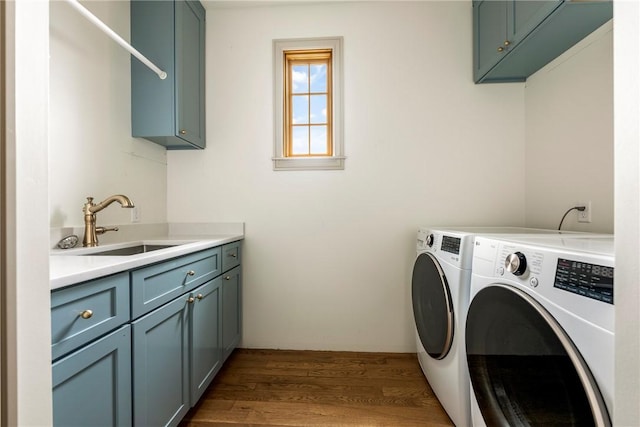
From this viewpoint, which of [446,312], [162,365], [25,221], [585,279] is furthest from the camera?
[446,312]

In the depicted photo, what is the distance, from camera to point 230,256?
1981 mm

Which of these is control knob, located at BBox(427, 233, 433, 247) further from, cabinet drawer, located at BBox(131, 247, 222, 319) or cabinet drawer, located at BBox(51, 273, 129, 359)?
cabinet drawer, located at BBox(51, 273, 129, 359)

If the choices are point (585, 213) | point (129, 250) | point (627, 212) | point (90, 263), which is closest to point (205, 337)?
point (129, 250)

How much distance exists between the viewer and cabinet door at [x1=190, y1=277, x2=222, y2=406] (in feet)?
4.83

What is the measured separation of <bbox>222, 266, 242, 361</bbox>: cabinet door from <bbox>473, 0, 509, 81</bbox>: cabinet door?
6.99 ft

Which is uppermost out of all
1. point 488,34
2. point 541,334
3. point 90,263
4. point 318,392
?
point 488,34

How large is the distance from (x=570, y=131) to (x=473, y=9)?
3.54 ft

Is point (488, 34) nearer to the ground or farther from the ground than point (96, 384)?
farther from the ground

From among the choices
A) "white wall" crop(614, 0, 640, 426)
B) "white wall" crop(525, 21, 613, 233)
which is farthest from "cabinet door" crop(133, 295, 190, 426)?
"white wall" crop(525, 21, 613, 233)

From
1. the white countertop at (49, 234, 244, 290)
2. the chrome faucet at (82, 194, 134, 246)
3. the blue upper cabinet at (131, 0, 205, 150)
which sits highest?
the blue upper cabinet at (131, 0, 205, 150)

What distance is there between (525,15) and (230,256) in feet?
6.98

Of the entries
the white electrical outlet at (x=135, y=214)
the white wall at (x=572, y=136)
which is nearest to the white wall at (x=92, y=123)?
the white electrical outlet at (x=135, y=214)

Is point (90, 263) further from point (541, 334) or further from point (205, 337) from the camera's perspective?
point (541, 334)

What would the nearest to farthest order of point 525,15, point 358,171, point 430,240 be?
point 525,15, point 430,240, point 358,171
